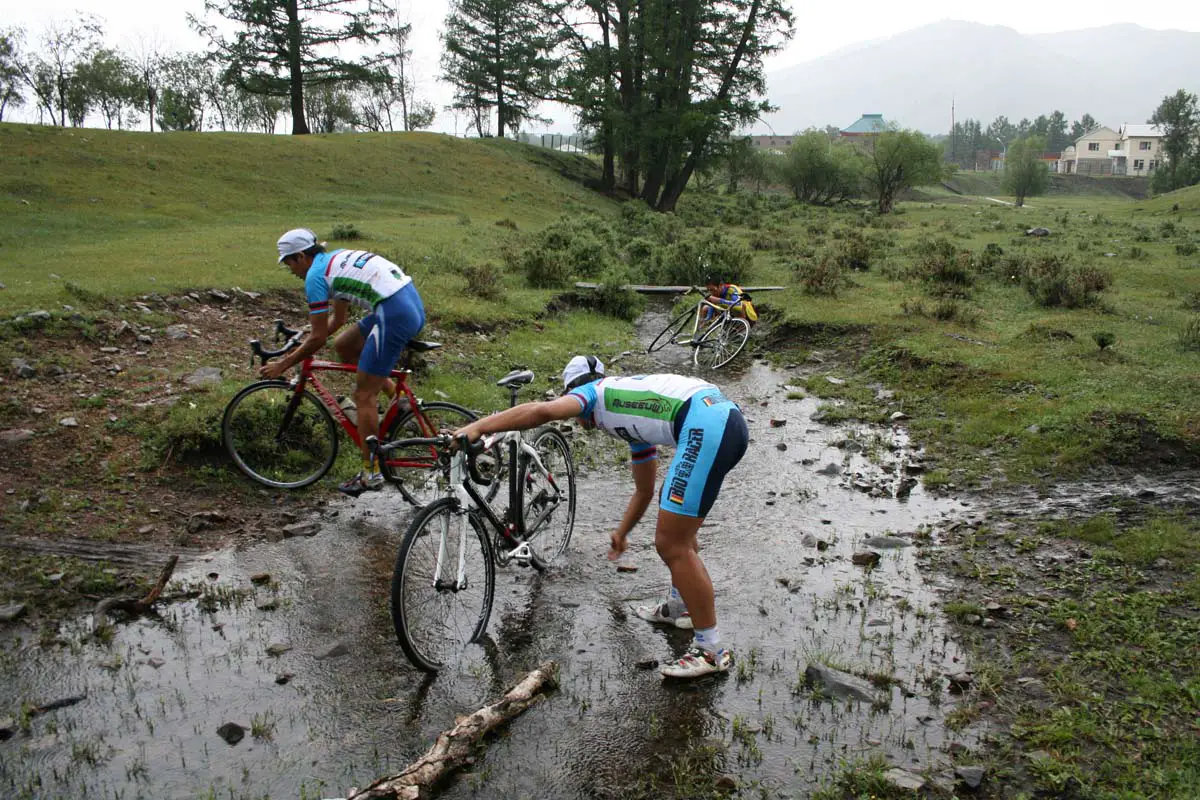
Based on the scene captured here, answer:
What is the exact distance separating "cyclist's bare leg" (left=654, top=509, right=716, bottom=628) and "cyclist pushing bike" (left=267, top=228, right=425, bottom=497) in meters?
3.16

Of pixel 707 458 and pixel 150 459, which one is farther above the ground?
pixel 707 458

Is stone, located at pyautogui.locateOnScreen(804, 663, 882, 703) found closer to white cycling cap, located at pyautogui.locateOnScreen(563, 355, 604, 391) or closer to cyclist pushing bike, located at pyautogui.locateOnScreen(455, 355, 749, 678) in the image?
cyclist pushing bike, located at pyautogui.locateOnScreen(455, 355, 749, 678)


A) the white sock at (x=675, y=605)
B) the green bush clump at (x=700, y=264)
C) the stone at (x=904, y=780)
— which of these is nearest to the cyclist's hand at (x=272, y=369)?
the white sock at (x=675, y=605)

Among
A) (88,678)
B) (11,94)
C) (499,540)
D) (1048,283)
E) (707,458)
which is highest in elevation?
(11,94)

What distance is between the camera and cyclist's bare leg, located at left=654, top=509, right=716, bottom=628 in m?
5.02

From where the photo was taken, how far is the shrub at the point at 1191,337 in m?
12.9

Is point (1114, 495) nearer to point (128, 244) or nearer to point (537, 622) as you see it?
point (537, 622)

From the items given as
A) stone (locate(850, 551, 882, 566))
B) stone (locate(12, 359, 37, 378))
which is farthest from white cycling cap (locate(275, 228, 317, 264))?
stone (locate(850, 551, 882, 566))

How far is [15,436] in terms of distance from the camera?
7.76 meters

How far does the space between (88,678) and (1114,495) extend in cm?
867

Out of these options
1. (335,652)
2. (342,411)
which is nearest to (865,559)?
(335,652)

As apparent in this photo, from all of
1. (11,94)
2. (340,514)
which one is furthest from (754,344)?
(11,94)

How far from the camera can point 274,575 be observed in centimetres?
645

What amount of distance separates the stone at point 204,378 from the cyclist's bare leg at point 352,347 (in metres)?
2.49
